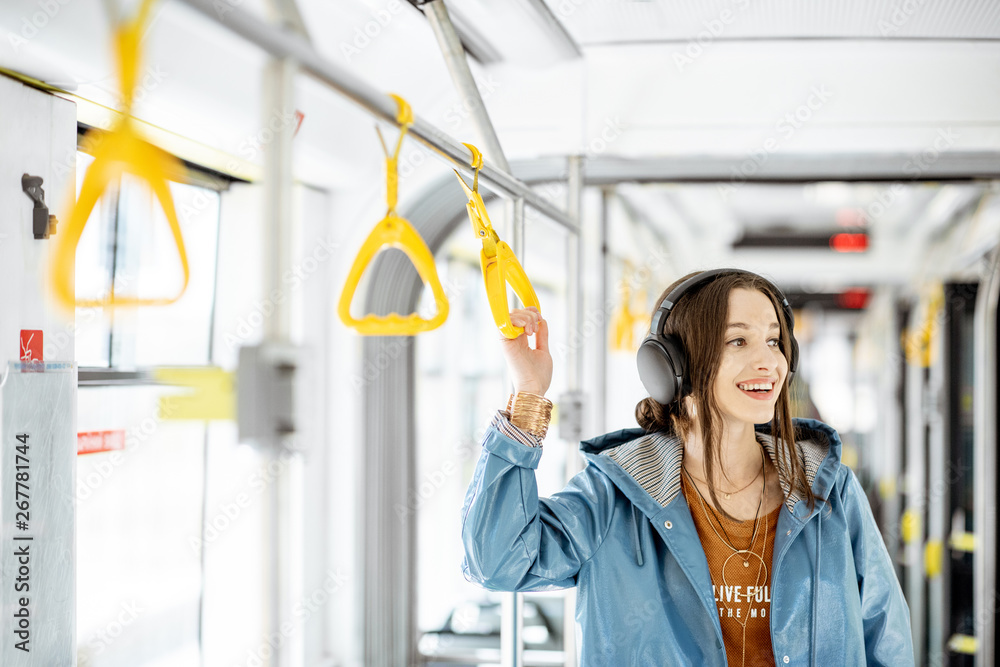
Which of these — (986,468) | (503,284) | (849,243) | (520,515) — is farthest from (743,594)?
(849,243)

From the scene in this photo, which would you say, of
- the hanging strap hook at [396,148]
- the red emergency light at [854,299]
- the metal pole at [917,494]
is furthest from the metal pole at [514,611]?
the red emergency light at [854,299]

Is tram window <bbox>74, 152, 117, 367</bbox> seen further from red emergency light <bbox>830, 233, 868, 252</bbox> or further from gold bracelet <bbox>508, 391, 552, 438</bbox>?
red emergency light <bbox>830, 233, 868, 252</bbox>

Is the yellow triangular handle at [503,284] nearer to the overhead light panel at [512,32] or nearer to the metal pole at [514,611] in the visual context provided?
the metal pole at [514,611]

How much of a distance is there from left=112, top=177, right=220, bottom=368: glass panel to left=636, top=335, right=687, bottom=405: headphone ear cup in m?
1.65

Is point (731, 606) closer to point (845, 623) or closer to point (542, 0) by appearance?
point (845, 623)

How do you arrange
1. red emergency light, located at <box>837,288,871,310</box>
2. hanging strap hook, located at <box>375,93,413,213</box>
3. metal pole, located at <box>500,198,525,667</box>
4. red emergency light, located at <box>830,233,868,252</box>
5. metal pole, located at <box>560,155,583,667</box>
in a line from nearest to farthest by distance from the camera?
hanging strap hook, located at <box>375,93,413,213</box>, metal pole, located at <box>500,198,525,667</box>, metal pole, located at <box>560,155,583,667</box>, red emergency light, located at <box>830,233,868,252</box>, red emergency light, located at <box>837,288,871,310</box>

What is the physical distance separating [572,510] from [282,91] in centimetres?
111

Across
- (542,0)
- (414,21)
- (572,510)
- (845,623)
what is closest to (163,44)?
(414,21)

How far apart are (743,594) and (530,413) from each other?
0.62 meters

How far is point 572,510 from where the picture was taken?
5.94 ft

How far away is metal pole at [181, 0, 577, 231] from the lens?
94 cm

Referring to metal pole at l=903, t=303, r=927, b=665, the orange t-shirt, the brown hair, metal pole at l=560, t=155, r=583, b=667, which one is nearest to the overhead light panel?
metal pole at l=560, t=155, r=583, b=667

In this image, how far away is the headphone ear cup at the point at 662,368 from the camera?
71.8 inches

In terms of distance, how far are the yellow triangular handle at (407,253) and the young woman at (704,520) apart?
21 cm
